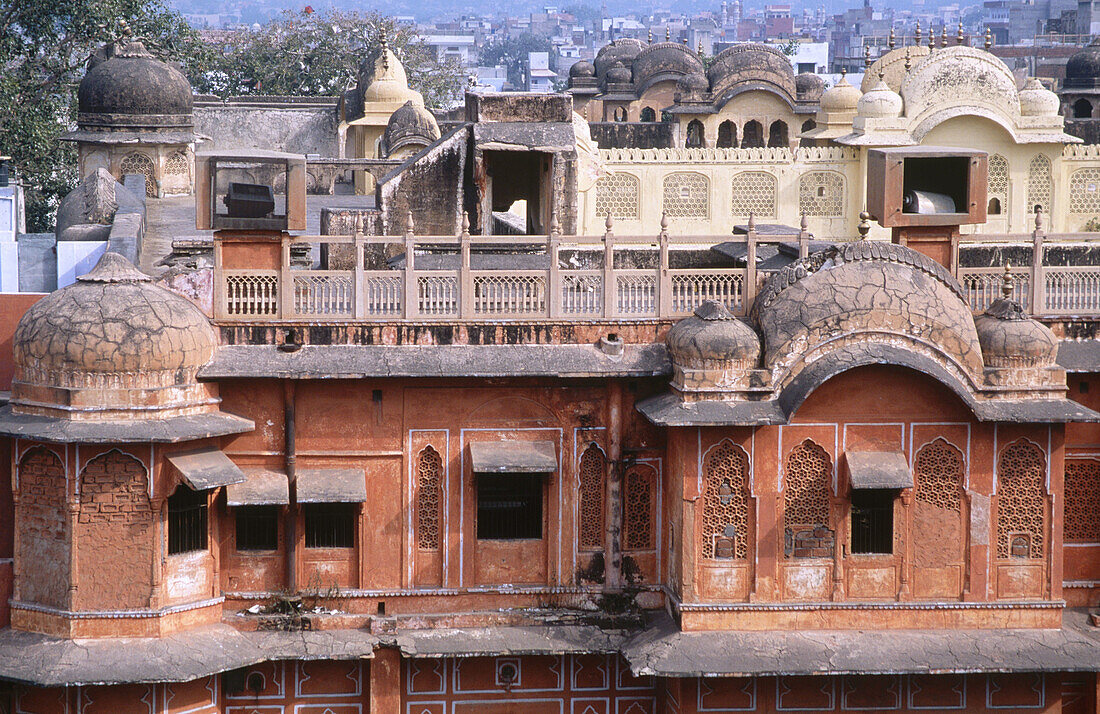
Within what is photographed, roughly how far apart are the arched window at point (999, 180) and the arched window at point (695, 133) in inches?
646

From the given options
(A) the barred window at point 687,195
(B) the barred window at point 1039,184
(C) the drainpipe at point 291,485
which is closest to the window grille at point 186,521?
(C) the drainpipe at point 291,485

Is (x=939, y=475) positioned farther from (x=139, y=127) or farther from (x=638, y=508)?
(x=139, y=127)

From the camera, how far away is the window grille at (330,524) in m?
14.7

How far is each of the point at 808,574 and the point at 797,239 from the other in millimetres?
3708

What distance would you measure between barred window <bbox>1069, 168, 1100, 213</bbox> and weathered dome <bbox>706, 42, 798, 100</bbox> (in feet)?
51.9

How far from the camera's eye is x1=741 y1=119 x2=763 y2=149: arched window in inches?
1527

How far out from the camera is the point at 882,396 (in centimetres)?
1436

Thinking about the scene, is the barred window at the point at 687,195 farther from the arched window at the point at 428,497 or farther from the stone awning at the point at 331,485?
the stone awning at the point at 331,485

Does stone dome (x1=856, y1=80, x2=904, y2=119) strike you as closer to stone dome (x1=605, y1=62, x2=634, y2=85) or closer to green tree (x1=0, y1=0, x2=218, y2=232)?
green tree (x1=0, y1=0, x2=218, y2=232)

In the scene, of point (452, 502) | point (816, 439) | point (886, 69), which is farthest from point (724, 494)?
point (886, 69)

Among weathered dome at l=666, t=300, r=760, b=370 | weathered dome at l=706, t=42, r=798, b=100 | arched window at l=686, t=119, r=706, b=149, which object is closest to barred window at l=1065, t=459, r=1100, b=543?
weathered dome at l=666, t=300, r=760, b=370

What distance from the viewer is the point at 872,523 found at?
14.6 meters

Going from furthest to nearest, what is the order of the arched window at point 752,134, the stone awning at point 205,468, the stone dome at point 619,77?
the stone dome at point 619,77 < the arched window at point 752,134 < the stone awning at point 205,468

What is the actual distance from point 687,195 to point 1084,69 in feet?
69.0
